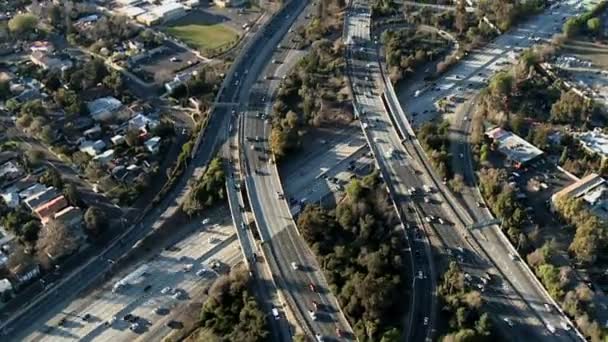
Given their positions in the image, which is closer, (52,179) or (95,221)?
(95,221)

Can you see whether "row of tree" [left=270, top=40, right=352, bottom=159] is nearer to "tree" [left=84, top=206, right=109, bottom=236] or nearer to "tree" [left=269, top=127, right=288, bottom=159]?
"tree" [left=269, top=127, right=288, bottom=159]

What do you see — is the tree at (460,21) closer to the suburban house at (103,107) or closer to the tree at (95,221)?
the suburban house at (103,107)

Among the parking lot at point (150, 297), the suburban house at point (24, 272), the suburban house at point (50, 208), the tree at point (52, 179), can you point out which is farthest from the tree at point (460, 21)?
the suburban house at point (24, 272)

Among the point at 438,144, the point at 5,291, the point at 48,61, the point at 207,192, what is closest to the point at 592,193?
the point at 438,144

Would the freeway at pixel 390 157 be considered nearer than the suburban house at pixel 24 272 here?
Yes

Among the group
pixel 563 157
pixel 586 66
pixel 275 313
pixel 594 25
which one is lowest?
pixel 275 313

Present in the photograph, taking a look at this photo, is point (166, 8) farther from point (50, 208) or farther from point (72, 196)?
point (50, 208)
